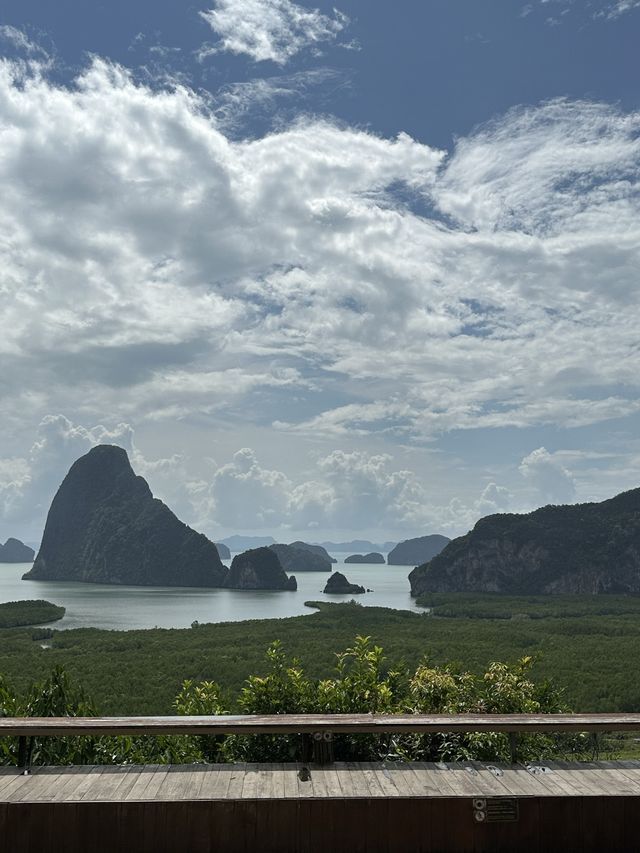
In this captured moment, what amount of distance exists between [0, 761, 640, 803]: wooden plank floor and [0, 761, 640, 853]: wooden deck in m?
0.02

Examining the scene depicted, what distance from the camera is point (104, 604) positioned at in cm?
14612

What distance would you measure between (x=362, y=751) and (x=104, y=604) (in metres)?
151

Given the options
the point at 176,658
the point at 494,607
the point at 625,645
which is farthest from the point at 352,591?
the point at 176,658

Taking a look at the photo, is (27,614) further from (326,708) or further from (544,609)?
(326,708)

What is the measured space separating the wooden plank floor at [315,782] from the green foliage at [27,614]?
9947 cm

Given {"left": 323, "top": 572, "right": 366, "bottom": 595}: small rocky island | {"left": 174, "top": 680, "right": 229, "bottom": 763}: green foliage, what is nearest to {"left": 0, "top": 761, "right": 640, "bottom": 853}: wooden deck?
{"left": 174, "top": 680, "right": 229, "bottom": 763}: green foliage

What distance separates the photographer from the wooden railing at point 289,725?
646 cm

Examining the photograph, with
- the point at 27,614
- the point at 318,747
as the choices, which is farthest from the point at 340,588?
the point at 318,747

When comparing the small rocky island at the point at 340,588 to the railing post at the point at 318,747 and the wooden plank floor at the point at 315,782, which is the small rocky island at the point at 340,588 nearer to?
the railing post at the point at 318,747

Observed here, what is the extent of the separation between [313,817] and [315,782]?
502 mm

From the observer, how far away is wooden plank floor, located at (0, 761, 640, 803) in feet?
19.4

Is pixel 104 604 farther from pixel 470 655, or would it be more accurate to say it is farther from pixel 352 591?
pixel 470 655

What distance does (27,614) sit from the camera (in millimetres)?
102250

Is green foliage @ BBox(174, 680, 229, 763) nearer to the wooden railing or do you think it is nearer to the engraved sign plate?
the wooden railing
